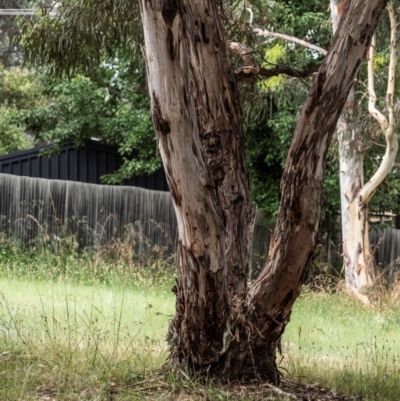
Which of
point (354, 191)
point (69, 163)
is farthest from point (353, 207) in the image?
point (69, 163)

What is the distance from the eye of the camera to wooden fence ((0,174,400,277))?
1225cm

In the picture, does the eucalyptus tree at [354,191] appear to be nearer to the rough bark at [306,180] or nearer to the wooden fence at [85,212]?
the wooden fence at [85,212]

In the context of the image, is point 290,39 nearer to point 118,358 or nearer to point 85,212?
point 85,212

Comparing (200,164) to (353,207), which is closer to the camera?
(200,164)

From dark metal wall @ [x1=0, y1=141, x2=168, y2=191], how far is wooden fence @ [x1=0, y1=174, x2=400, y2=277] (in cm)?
348

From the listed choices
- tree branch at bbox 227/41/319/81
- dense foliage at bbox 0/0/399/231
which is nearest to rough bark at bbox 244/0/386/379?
tree branch at bbox 227/41/319/81

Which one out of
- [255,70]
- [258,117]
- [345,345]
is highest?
[258,117]

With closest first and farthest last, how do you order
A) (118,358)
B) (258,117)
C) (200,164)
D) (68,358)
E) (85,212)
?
(200,164), (68,358), (118,358), (258,117), (85,212)

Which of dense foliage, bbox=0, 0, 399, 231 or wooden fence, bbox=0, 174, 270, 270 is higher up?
dense foliage, bbox=0, 0, 399, 231

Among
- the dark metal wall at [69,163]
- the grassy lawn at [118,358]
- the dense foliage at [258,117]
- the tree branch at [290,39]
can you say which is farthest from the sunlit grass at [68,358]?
the dark metal wall at [69,163]

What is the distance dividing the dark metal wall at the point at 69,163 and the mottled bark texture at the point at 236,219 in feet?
38.8

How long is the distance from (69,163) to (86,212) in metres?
3.82

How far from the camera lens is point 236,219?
478cm

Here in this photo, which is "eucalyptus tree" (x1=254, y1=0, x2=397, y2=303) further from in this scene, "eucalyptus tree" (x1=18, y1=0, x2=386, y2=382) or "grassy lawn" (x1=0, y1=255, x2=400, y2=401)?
"eucalyptus tree" (x1=18, y1=0, x2=386, y2=382)
